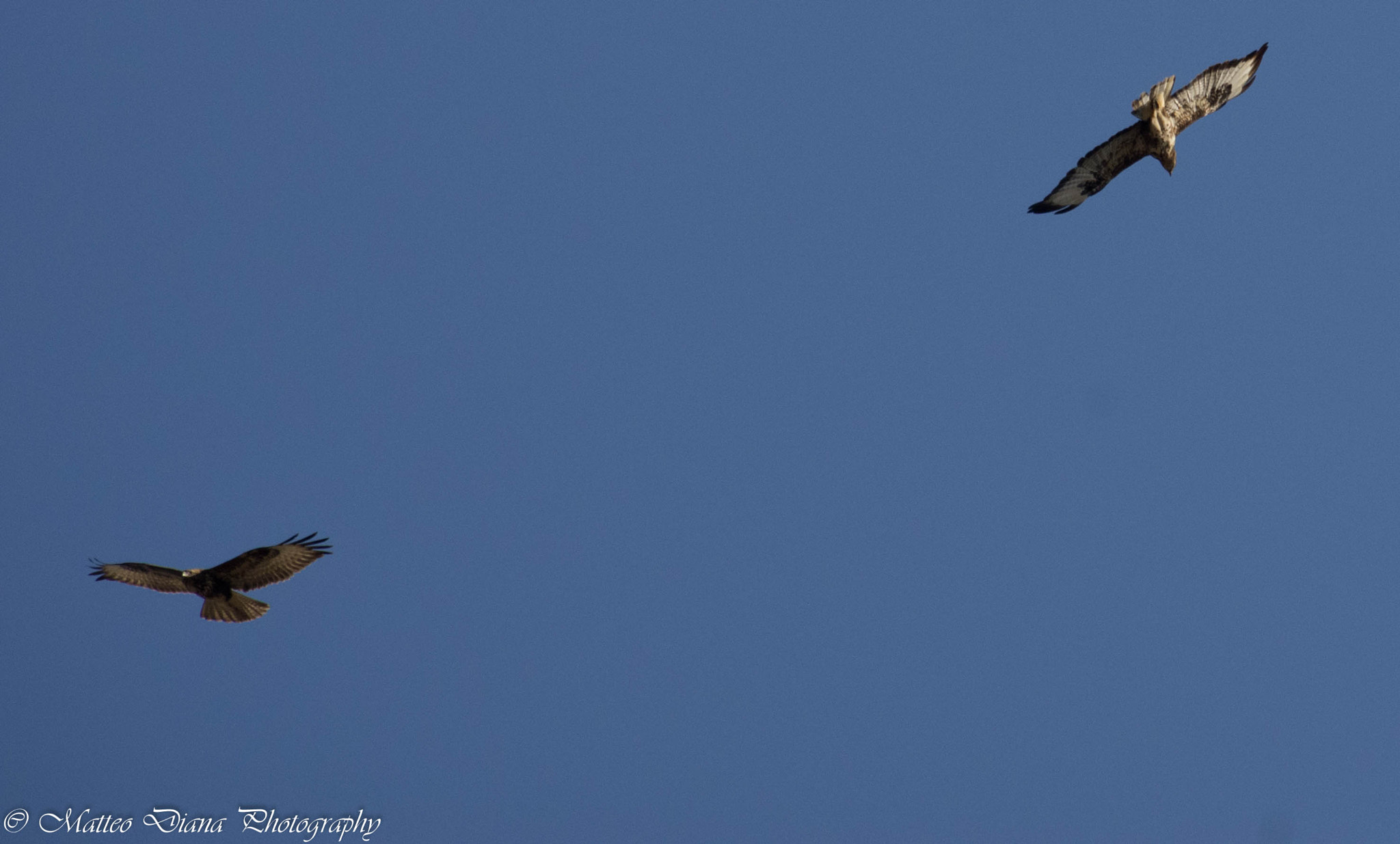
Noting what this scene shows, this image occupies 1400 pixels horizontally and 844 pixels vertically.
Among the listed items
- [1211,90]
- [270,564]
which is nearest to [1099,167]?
[1211,90]

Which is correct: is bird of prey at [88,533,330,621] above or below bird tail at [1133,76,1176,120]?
below

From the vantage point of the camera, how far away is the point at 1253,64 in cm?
1945

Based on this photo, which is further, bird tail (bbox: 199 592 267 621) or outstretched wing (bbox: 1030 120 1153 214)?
bird tail (bbox: 199 592 267 621)

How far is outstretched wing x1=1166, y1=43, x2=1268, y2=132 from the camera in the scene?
19.1 meters

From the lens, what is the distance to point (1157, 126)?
18844mm

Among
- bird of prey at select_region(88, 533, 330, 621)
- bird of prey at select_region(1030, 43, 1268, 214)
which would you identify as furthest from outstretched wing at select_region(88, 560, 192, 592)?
bird of prey at select_region(1030, 43, 1268, 214)

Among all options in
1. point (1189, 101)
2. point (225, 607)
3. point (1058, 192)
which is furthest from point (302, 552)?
point (1189, 101)

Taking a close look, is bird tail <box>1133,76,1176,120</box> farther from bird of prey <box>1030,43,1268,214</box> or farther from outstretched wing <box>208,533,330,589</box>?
outstretched wing <box>208,533,330,589</box>

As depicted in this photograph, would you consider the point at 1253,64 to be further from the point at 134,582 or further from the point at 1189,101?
the point at 134,582

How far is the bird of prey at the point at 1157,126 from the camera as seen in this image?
61.5 ft

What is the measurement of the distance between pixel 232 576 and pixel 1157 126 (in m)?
13.9

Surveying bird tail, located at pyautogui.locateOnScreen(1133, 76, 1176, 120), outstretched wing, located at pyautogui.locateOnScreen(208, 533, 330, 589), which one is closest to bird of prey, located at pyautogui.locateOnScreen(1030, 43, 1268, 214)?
bird tail, located at pyautogui.locateOnScreen(1133, 76, 1176, 120)

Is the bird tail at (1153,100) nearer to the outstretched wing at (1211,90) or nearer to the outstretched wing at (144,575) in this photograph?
the outstretched wing at (1211,90)

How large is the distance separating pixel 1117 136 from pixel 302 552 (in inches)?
493
